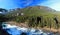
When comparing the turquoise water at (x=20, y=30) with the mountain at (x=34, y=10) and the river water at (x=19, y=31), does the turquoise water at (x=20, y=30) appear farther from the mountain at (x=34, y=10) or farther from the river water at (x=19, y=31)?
the mountain at (x=34, y=10)

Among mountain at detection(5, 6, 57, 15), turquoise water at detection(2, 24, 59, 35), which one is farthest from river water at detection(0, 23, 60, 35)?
mountain at detection(5, 6, 57, 15)

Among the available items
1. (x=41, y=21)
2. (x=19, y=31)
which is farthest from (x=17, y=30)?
(x=41, y=21)

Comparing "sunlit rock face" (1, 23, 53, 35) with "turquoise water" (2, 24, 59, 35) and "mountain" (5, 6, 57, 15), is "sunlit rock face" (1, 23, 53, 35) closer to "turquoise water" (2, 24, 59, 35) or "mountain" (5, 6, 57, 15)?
"turquoise water" (2, 24, 59, 35)

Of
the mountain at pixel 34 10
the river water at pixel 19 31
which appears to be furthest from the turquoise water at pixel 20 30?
the mountain at pixel 34 10

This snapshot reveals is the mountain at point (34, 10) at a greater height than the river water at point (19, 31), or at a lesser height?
greater

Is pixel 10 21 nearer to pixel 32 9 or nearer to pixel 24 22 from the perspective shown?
pixel 24 22

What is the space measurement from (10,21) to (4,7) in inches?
9.0

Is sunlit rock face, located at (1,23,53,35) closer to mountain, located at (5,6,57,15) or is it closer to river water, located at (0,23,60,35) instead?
river water, located at (0,23,60,35)

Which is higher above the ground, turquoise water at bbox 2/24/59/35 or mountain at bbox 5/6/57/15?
mountain at bbox 5/6/57/15

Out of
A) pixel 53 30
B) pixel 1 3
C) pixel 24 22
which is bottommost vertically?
pixel 53 30

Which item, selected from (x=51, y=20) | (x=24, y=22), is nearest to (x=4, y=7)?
(x=24, y=22)

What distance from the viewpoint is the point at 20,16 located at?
2.02 metres

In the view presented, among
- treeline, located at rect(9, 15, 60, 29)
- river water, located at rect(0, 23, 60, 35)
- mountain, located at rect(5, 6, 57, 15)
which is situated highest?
mountain, located at rect(5, 6, 57, 15)

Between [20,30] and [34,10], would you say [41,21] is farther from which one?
[20,30]
